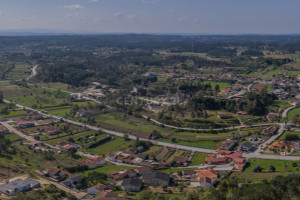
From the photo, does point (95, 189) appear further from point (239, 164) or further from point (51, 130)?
point (51, 130)

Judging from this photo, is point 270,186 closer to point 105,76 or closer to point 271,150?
point 271,150

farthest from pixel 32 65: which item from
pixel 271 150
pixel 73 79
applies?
pixel 271 150

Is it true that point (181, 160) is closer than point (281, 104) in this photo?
Yes

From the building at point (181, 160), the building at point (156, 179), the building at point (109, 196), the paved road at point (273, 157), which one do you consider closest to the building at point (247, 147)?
the paved road at point (273, 157)

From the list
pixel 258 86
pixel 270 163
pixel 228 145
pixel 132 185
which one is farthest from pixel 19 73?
pixel 270 163

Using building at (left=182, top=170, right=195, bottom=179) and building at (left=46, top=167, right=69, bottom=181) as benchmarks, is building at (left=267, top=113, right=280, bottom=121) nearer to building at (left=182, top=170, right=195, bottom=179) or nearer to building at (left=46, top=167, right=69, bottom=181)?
building at (left=182, top=170, right=195, bottom=179)

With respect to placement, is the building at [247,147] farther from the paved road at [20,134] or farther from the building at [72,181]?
the paved road at [20,134]

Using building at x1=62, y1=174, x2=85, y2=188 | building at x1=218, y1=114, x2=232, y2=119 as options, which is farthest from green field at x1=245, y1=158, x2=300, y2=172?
building at x1=62, y1=174, x2=85, y2=188
